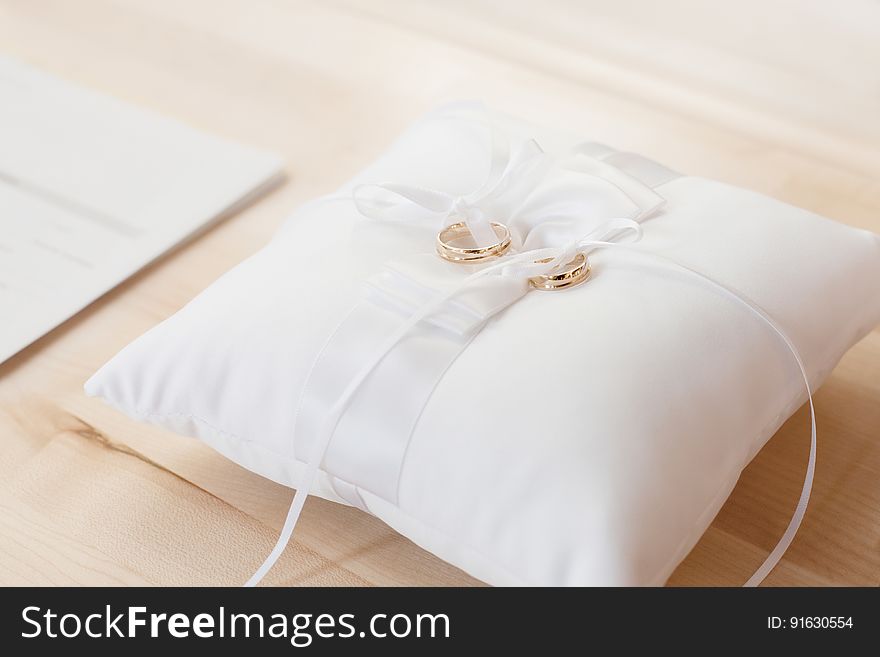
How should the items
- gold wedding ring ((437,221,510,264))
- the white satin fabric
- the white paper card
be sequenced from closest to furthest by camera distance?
the white satin fabric → gold wedding ring ((437,221,510,264)) → the white paper card

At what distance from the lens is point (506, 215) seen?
70 cm

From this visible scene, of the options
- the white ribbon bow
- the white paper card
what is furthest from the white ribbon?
the white paper card

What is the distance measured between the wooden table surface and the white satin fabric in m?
0.06

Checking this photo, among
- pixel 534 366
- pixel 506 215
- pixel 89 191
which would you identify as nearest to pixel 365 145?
pixel 89 191

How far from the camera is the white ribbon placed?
59 centimetres

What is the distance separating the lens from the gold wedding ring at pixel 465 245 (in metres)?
0.64

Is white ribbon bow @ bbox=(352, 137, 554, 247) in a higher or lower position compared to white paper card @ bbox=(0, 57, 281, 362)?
higher

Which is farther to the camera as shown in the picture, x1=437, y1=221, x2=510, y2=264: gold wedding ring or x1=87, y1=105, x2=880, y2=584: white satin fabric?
x1=437, y1=221, x2=510, y2=264: gold wedding ring

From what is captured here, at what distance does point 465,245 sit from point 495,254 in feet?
0.08

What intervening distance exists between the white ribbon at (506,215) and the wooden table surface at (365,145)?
0.13 feet

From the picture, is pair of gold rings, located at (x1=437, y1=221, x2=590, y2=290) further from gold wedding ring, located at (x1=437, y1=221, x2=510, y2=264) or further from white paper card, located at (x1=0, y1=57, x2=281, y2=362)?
white paper card, located at (x1=0, y1=57, x2=281, y2=362)

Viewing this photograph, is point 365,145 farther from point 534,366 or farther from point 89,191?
point 534,366

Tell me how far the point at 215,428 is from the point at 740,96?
29.6 inches

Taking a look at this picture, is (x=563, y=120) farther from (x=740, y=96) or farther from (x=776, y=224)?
(x=776, y=224)
